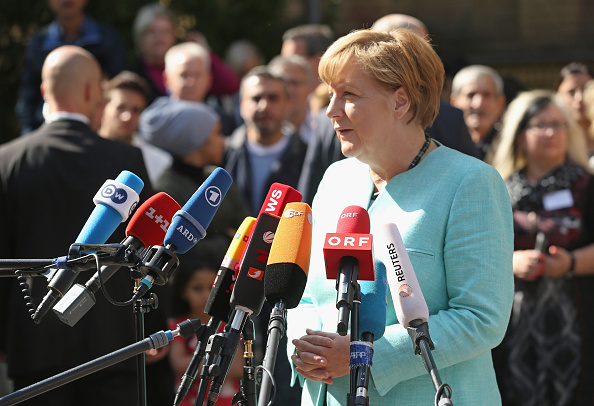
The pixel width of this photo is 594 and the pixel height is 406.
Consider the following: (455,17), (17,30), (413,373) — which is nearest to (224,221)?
(413,373)

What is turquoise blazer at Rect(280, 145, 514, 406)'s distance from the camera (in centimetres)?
251

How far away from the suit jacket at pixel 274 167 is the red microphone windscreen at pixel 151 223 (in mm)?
3325

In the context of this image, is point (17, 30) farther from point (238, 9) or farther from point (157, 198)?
point (157, 198)

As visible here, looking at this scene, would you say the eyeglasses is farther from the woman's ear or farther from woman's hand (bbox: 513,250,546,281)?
the woman's ear

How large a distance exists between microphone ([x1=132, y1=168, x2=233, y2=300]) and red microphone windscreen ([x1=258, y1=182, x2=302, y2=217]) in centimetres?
13

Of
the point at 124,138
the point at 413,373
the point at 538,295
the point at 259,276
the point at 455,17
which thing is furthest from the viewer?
the point at 455,17

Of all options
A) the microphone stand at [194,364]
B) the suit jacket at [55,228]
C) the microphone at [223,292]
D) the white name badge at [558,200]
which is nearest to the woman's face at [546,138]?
the white name badge at [558,200]

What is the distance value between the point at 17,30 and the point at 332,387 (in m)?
7.37

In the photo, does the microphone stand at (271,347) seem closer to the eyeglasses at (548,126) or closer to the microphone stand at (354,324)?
the microphone stand at (354,324)

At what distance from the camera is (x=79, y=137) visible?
13.4 feet

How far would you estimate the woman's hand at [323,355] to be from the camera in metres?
2.41

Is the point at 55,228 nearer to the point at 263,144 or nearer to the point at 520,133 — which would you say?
the point at 263,144

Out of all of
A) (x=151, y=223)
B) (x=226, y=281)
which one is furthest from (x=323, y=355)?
(x=151, y=223)

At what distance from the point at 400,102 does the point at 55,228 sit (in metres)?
1.94
